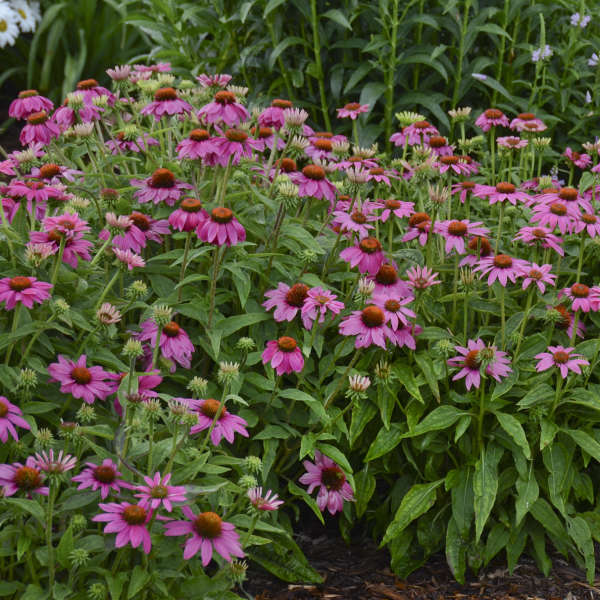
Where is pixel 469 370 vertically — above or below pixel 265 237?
below

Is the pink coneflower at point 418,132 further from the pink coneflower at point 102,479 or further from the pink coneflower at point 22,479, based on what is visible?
the pink coneflower at point 22,479

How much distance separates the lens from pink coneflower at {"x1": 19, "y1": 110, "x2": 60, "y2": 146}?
265 centimetres

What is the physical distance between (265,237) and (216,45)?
7.38 feet

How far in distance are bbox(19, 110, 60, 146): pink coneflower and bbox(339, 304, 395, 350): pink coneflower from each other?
1131mm

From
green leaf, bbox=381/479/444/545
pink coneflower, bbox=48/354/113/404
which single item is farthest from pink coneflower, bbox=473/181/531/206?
pink coneflower, bbox=48/354/113/404

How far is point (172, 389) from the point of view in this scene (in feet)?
8.11

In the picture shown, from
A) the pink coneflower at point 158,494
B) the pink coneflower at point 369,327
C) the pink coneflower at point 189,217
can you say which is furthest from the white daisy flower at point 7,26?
Result: the pink coneflower at point 158,494

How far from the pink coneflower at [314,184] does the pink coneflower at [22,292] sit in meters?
0.83

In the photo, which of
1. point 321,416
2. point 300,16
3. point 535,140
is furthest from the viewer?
point 300,16

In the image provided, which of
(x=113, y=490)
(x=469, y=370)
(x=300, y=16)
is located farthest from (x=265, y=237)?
(x=300, y=16)

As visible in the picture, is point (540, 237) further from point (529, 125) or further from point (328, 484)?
point (328, 484)

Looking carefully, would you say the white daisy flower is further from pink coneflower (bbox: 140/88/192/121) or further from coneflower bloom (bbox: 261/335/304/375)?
coneflower bloom (bbox: 261/335/304/375)

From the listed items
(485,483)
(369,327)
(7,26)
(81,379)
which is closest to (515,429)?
(485,483)

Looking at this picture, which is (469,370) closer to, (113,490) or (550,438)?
(550,438)
